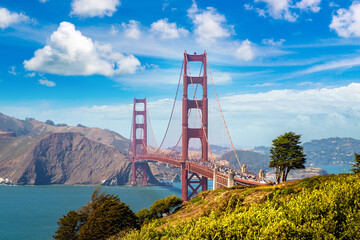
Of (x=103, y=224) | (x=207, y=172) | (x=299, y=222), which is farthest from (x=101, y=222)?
(x=207, y=172)

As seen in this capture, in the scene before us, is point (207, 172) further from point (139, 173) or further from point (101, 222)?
point (139, 173)

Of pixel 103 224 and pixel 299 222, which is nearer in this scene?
pixel 299 222

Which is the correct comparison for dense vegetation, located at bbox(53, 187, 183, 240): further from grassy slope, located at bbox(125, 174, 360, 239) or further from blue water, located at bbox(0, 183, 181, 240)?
blue water, located at bbox(0, 183, 181, 240)

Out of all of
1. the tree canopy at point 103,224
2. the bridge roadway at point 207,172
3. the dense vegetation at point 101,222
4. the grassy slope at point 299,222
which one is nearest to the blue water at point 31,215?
the bridge roadway at point 207,172

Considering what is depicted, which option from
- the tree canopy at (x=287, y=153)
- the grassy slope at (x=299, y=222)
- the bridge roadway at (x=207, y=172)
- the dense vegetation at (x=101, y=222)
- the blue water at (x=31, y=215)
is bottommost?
the blue water at (x=31, y=215)

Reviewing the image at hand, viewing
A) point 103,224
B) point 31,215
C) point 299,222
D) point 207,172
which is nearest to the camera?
point 299,222

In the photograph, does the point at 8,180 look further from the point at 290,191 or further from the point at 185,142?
the point at 290,191

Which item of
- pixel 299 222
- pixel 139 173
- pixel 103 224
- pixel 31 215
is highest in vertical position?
pixel 299 222

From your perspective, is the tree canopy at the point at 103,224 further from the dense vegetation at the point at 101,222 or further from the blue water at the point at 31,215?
the blue water at the point at 31,215

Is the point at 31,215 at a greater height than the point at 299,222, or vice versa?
the point at 299,222

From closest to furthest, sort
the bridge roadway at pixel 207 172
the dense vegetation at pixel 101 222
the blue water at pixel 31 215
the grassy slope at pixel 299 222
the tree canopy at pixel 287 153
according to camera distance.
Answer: the grassy slope at pixel 299 222 → the dense vegetation at pixel 101 222 → the tree canopy at pixel 287 153 → the bridge roadway at pixel 207 172 → the blue water at pixel 31 215

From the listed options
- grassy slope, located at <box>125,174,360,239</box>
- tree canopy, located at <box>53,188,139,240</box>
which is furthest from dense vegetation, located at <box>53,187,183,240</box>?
grassy slope, located at <box>125,174,360,239</box>
